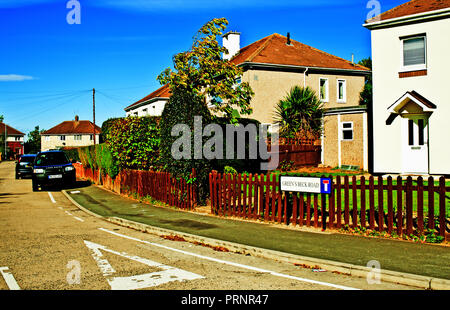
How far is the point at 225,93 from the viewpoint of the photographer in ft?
48.0

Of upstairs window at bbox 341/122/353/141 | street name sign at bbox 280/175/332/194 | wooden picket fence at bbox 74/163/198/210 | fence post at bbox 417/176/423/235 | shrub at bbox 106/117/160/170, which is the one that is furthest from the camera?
upstairs window at bbox 341/122/353/141

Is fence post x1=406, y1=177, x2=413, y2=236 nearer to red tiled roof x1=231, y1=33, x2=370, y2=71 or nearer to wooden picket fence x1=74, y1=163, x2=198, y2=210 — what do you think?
wooden picket fence x1=74, y1=163, x2=198, y2=210

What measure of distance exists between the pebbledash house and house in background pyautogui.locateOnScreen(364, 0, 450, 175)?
11.6 ft

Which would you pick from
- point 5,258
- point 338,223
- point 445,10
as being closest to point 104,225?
point 5,258

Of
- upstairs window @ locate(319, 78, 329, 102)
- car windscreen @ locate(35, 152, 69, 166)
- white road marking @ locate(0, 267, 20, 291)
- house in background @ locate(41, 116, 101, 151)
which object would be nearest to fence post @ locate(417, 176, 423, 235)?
white road marking @ locate(0, 267, 20, 291)

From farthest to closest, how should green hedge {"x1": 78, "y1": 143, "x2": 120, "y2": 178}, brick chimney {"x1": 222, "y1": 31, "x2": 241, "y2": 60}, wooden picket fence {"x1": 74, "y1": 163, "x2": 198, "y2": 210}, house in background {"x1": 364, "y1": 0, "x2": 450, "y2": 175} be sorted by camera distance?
brick chimney {"x1": 222, "y1": 31, "x2": 241, "y2": 60}
green hedge {"x1": 78, "y1": 143, "x2": 120, "y2": 178}
house in background {"x1": 364, "y1": 0, "x2": 450, "y2": 175}
wooden picket fence {"x1": 74, "y1": 163, "x2": 198, "y2": 210}

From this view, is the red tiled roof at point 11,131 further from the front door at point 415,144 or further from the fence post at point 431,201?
the fence post at point 431,201

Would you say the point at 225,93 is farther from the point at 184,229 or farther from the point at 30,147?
the point at 30,147

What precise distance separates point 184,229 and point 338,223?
349 centimetres

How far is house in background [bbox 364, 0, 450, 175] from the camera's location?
55.8 feet

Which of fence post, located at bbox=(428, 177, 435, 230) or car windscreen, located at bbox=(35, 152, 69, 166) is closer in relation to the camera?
fence post, located at bbox=(428, 177, 435, 230)

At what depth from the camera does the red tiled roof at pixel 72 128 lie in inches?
3868

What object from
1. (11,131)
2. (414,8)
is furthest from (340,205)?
(11,131)

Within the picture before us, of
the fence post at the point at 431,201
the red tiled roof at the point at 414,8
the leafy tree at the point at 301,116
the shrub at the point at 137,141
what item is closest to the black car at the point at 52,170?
the shrub at the point at 137,141
